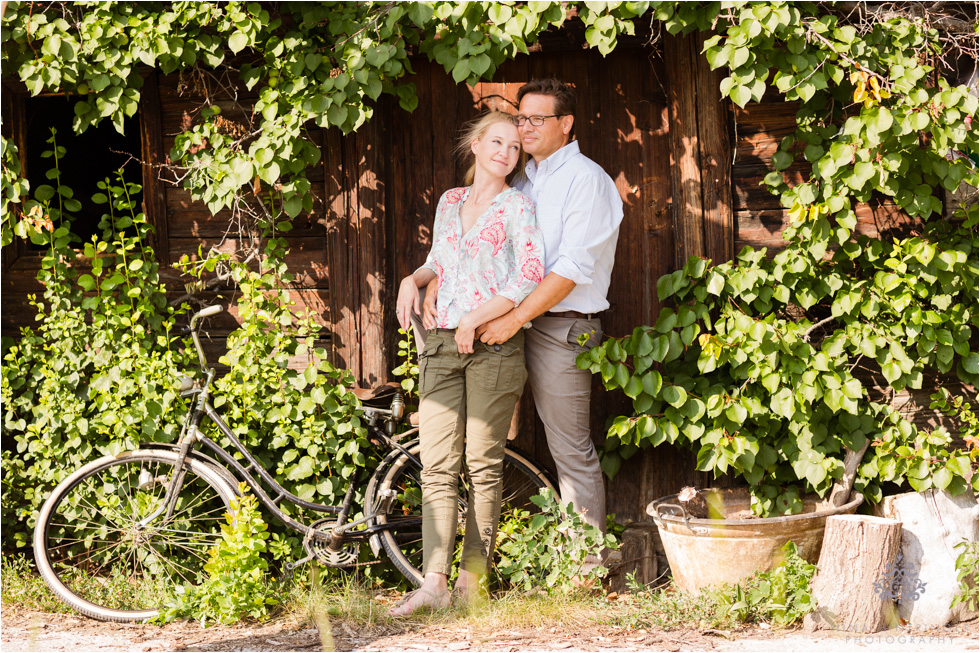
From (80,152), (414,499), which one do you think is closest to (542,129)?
(414,499)

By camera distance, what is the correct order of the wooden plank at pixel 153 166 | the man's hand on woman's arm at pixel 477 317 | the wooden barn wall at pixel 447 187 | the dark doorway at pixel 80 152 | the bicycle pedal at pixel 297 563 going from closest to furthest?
the man's hand on woman's arm at pixel 477 317 < the bicycle pedal at pixel 297 563 < the wooden barn wall at pixel 447 187 < the wooden plank at pixel 153 166 < the dark doorway at pixel 80 152

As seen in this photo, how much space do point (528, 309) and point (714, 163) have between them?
137 centimetres

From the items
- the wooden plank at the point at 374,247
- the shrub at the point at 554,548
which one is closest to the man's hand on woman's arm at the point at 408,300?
the wooden plank at the point at 374,247

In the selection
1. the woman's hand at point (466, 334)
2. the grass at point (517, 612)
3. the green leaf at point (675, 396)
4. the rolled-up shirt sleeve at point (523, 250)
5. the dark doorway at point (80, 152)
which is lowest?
the grass at point (517, 612)

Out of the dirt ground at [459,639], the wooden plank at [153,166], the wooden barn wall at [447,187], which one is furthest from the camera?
the wooden plank at [153,166]

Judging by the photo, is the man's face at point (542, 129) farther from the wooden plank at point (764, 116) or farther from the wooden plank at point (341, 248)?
the wooden plank at point (341, 248)

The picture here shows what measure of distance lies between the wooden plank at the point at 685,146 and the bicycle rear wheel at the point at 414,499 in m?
1.27

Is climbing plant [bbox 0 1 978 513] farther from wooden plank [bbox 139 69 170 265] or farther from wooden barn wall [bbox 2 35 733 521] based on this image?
wooden plank [bbox 139 69 170 265]

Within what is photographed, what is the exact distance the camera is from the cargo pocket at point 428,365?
141 inches

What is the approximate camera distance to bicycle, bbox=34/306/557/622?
386 cm

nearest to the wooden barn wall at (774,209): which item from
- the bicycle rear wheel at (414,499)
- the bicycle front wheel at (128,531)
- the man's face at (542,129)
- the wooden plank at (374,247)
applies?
the man's face at (542,129)

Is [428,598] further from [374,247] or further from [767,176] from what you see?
[767,176]

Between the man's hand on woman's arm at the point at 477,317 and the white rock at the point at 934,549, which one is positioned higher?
the man's hand on woman's arm at the point at 477,317

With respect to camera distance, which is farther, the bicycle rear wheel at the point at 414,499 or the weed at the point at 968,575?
the bicycle rear wheel at the point at 414,499
